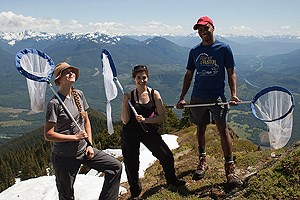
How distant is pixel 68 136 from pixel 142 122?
1602 millimetres

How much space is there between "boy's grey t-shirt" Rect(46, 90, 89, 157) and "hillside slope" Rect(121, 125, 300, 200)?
2.22 metres

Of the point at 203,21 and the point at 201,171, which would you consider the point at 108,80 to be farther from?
the point at 201,171

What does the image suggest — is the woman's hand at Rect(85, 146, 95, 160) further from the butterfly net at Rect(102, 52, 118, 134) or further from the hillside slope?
the hillside slope

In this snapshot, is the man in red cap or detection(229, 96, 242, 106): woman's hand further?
the man in red cap

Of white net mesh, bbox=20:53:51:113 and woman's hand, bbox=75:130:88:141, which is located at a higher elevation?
white net mesh, bbox=20:53:51:113

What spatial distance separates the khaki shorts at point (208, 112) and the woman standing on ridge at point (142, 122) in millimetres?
818

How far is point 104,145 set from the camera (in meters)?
50.4

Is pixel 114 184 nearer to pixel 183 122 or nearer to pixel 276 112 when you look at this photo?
pixel 276 112

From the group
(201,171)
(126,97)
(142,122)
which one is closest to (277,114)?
(201,171)

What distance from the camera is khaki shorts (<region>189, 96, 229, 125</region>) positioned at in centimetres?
630

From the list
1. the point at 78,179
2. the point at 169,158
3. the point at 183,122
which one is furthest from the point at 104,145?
the point at 169,158

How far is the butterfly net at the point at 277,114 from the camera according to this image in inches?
227

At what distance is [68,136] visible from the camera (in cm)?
531

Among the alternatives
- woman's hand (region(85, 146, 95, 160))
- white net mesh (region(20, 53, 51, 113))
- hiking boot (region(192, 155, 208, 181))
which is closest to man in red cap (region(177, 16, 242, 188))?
hiking boot (region(192, 155, 208, 181))
